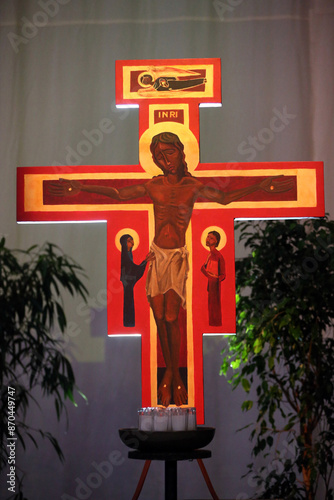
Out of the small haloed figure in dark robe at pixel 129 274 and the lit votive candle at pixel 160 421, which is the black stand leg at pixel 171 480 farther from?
the small haloed figure in dark robe at pixel 129 274

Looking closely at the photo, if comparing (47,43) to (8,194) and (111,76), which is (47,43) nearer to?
(111,76)

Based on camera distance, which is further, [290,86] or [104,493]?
[290,86]

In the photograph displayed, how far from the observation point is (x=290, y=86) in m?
4.15

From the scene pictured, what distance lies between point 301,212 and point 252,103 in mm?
1100

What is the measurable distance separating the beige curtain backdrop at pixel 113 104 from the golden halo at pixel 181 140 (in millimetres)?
786

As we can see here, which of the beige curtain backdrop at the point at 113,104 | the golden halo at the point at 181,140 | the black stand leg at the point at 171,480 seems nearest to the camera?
the black stand leg at the point at 171,480

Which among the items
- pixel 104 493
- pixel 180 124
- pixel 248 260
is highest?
pixel 180 124

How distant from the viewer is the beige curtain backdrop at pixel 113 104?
3980 millimetres

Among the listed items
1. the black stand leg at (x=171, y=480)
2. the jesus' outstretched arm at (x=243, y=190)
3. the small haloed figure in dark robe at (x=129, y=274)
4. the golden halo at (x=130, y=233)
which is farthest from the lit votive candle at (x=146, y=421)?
the jesus' outstretched arm at (x=243, y=190)

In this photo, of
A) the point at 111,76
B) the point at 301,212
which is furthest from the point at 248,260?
the point at 111,76

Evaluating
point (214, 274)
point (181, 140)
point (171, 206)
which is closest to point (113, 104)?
point (181, 140)

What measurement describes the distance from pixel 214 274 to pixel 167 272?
204 millimetres

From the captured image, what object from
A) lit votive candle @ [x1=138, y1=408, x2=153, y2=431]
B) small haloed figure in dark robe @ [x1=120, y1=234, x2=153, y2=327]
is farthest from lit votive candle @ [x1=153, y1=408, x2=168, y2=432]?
small haloed figure in dark robe @ [x1=120, y1=234, x2=153, y2=327]

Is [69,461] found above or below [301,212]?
below
